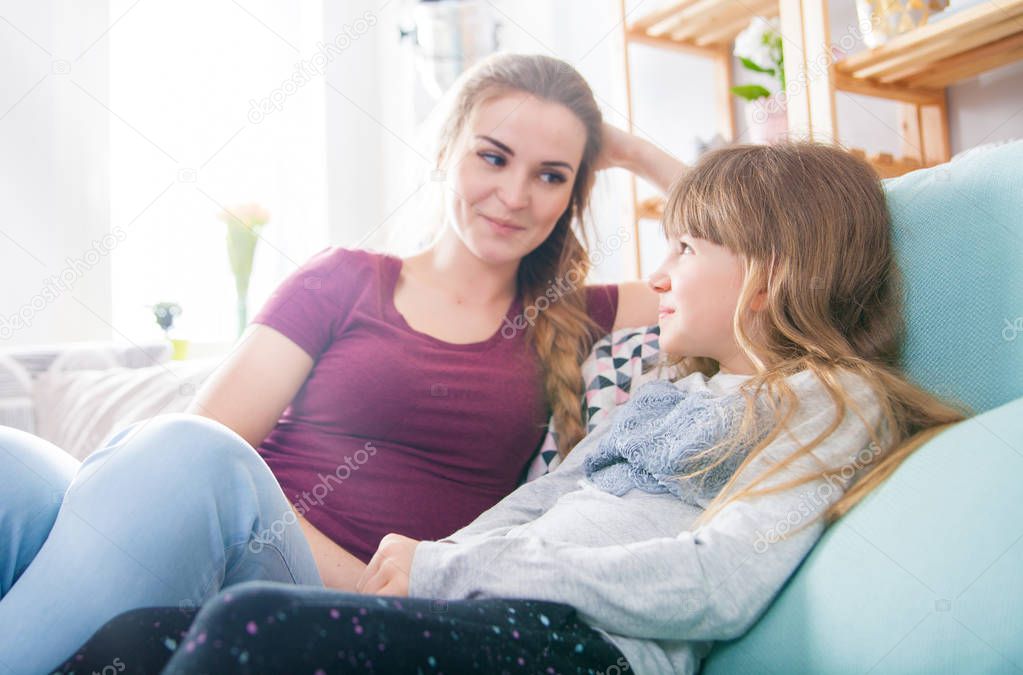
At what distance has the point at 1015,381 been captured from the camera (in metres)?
0.75

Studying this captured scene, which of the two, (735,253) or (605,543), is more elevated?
(735,253)

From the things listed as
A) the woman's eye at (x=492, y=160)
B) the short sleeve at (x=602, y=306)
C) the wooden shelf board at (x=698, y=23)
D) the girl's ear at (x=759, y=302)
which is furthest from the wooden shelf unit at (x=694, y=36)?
the girl's ear at (x=759, y=302)

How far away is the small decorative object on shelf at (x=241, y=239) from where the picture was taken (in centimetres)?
235

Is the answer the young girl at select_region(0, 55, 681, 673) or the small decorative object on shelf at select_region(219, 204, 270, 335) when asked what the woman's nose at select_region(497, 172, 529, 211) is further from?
the small decorative object on shelf at select_region(219, 204, 270, 335)

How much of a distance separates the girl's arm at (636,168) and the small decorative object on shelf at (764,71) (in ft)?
1.26

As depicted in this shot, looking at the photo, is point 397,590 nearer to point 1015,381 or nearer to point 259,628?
point 259,628

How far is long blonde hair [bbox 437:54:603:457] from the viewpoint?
1136 mm

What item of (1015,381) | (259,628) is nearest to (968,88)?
(1015,381)

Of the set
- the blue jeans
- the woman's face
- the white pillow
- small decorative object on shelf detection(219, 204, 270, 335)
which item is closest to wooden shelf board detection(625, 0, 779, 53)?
the woman's face

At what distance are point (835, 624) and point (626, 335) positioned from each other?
2.02 ft

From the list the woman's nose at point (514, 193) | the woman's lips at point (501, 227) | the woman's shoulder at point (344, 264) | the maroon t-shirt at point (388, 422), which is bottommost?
the maroon t-shirt at point (388, 422)

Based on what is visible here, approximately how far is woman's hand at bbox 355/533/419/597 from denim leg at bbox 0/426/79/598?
29 centimetres

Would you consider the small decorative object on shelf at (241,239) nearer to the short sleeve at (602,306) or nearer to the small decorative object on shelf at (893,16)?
the short sleeve at (602,306)

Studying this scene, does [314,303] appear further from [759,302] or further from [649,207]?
[649,207]
